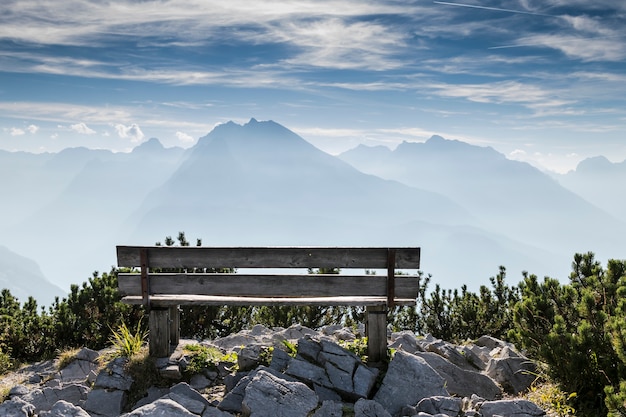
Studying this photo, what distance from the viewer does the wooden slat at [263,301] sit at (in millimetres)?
8781

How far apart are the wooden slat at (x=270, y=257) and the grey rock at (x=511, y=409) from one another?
2.32 m

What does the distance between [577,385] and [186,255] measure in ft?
20.4

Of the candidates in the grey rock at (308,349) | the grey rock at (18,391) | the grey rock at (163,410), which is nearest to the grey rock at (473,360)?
the grey rock at (308,349)

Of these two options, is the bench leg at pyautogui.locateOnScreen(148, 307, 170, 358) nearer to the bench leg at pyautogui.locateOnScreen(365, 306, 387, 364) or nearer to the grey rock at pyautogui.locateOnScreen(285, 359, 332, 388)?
the grey rock at pyautogui.locateOnScreen(285, 359, 332, 388)

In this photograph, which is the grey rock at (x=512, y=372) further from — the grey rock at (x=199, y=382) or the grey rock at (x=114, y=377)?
the grey rock at (x=114, y=377)

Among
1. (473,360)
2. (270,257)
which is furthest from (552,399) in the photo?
(270,257)

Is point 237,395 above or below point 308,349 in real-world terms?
below

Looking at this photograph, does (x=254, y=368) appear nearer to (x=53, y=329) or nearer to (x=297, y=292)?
(x=297, y=292)

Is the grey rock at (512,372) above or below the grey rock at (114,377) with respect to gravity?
below

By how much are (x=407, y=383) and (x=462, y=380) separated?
4.32ft

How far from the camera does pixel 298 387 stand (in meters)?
7.52

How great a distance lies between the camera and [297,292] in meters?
9.06

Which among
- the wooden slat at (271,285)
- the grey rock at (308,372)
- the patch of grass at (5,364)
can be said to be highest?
the wooden slat at (271,285)

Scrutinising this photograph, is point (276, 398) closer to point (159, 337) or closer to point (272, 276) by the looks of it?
point (272, 276)
